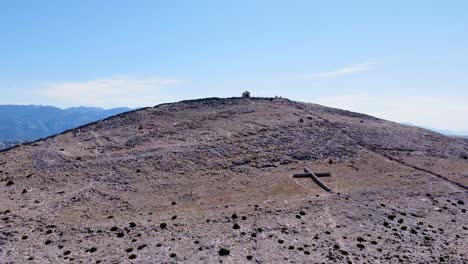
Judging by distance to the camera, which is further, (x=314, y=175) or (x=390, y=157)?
(x=390, y=157)

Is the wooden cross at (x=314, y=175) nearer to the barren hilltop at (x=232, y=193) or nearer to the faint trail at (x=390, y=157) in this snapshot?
the barren hilltop at (x=232, y=193)

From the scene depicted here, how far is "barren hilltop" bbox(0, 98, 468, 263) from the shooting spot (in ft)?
Result: 92.5

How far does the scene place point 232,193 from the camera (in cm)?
3888

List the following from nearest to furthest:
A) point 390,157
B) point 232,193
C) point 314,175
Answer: point 232,193, point 314,175, point 390,157

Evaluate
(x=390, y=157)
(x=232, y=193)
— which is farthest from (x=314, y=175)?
(x=390, y=157)

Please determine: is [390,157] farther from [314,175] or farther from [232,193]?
[232,193]

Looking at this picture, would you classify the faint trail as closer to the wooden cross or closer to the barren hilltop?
the barren hilltop

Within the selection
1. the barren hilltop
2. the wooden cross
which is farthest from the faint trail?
the wooden cross

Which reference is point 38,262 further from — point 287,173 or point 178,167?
point 287,173

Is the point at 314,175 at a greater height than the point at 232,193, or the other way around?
the point at 314,175

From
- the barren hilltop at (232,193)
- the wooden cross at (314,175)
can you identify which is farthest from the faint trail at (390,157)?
the wooden cross at (314,175)

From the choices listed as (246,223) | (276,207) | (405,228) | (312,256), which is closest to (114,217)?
(246,223)

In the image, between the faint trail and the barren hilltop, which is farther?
the faint trail

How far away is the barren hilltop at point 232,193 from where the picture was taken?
2820 cm
